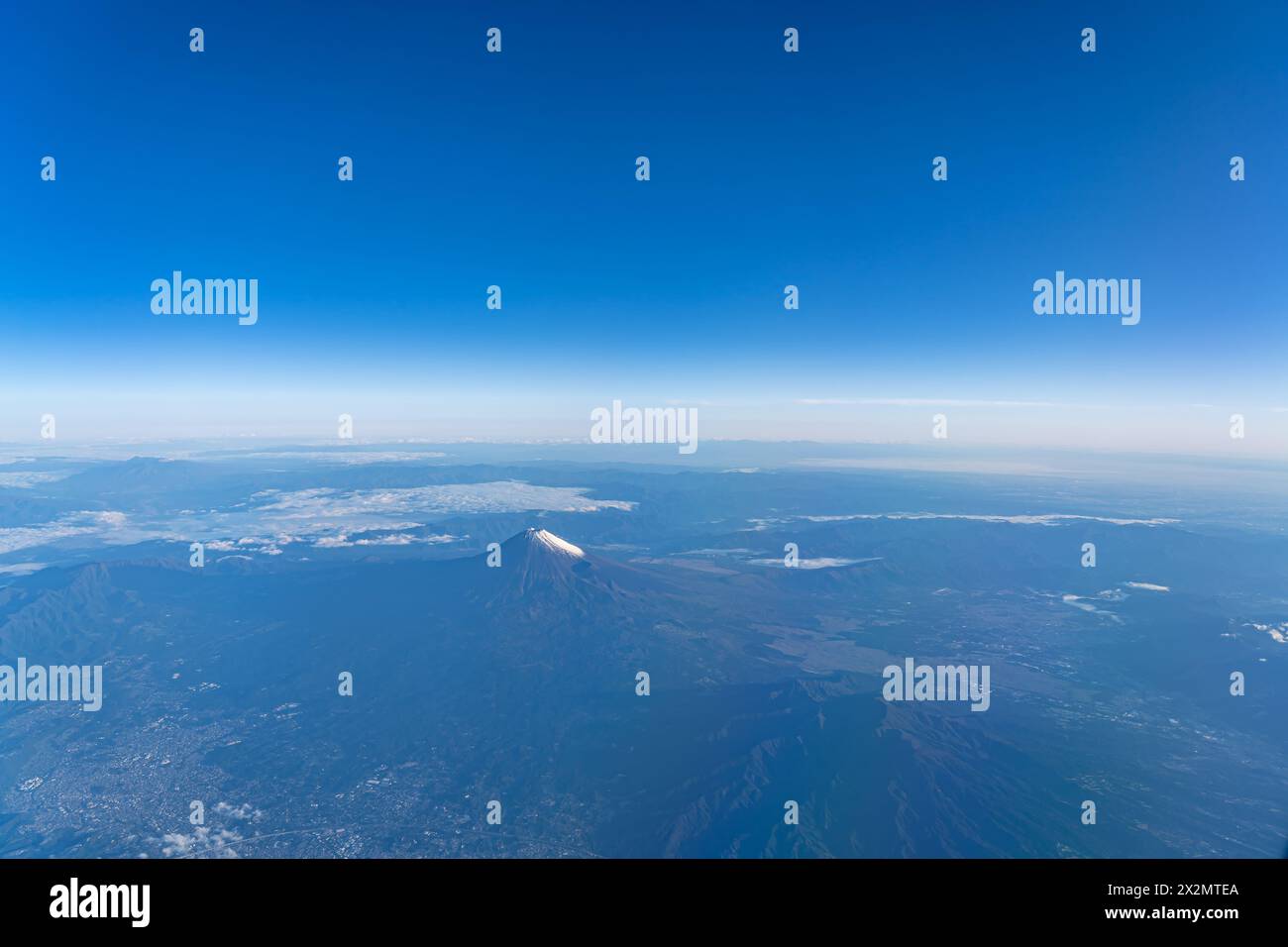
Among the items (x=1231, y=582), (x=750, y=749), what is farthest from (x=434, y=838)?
(x=1231, y=582)

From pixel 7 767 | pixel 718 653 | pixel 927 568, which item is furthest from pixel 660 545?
pixel 7 767

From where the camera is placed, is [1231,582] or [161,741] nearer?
[161,741]

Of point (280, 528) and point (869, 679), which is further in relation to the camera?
point (280, 528)

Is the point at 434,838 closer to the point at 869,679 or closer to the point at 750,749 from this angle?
the point at 750,749

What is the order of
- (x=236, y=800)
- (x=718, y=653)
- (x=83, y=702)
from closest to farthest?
(x=236, y=800)
(x=83, y=702)
(x=718, y=653)

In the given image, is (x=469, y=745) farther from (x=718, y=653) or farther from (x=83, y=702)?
(x=83, y=702)

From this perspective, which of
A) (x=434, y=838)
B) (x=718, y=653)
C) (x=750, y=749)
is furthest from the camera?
(x=718, y=653)
